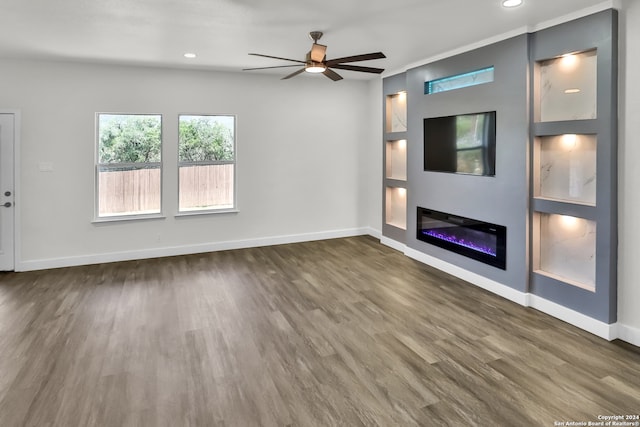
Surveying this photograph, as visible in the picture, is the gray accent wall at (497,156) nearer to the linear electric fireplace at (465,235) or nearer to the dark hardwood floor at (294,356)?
the linear electric fireplace at (465,235)

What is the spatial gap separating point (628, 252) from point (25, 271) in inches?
264

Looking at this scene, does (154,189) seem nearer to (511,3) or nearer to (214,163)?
(214,163)

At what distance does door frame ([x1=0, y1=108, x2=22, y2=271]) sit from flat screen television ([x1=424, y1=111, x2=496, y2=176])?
5306 millimetres

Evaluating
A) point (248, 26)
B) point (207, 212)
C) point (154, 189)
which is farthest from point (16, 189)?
point (248, 26)

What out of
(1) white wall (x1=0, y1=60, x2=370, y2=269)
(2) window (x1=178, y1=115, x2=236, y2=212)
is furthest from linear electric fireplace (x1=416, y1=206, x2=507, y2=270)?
(2) window (x1=178, y1=115, x2=236, y2=212)

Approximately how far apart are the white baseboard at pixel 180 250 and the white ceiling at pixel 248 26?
2.64m

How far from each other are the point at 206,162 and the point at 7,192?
2548 mm

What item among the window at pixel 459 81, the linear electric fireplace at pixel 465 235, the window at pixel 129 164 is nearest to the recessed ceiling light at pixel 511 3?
the window at pixel 459 81

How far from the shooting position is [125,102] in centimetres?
559

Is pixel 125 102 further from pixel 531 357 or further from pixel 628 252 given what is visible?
pixel 628 252

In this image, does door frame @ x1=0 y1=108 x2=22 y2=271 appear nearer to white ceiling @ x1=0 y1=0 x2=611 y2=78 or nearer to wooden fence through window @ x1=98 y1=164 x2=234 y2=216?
white ceiling @ x1=0 y1=0 x2=611 y2=78

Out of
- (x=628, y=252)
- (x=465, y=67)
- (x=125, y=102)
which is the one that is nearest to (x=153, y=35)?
(x=125, y=102)

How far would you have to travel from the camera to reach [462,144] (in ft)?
15.6

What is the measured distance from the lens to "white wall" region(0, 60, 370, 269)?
17.3 feet
